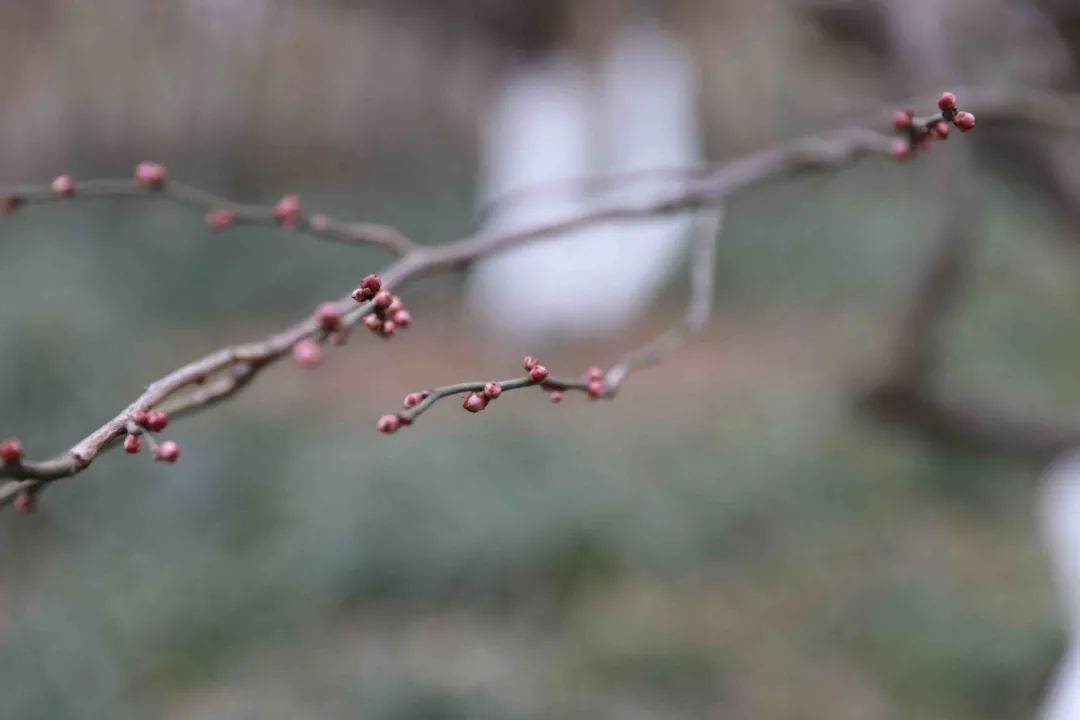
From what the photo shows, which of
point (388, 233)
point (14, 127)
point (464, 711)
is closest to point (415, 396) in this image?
point (388, 233)

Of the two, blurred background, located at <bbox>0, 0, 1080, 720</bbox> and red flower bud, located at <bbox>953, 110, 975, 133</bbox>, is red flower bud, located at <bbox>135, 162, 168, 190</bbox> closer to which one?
red flower bud, located at <bbox>953, 110, 975, 133</bbox>

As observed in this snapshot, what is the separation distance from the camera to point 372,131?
4.42 meters

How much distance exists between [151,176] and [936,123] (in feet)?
1.65

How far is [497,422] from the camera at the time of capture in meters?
3.29

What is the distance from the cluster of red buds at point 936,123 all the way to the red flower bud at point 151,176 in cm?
48

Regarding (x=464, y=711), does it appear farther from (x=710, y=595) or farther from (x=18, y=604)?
(x=18, y=604)

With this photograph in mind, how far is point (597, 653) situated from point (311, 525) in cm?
75

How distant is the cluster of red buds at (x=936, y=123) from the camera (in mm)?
521

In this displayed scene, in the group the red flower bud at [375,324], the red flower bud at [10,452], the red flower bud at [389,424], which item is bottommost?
Result: the red flower bud at [10,452]

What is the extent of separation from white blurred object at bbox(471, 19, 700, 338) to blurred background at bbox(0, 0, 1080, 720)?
35mm

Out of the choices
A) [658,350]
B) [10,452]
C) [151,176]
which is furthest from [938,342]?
[10,452]

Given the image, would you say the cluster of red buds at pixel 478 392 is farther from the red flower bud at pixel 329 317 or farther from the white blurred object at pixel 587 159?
the white blurred object at pixel 587 159

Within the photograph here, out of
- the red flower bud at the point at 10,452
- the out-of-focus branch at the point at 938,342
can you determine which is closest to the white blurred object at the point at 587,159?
the out-of-focus branch at the point at 938,342

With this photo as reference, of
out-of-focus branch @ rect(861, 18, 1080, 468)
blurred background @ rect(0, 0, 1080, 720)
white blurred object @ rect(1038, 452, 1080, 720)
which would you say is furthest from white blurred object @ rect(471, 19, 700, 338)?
out-of-focus branch @ rect(861, 18, 1080, 468)
